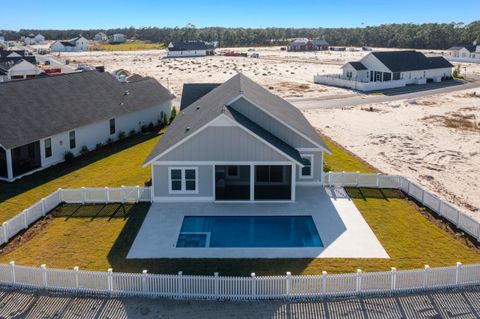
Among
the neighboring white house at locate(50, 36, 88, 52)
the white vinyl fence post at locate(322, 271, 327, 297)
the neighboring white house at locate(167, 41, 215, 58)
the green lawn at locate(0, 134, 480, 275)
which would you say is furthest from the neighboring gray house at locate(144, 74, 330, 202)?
the neighboring white house at locate(50, 36, 88, 52)

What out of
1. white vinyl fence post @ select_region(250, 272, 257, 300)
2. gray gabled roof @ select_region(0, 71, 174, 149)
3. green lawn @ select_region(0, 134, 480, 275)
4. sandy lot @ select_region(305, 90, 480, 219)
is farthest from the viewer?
sandy lot @ select_region(305, 90, 480, 219)

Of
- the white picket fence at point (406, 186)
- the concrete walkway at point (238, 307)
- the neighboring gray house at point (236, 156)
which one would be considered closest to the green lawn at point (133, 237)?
the white picket fence at point (406, 186)

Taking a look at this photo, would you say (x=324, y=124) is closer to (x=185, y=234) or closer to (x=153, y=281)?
(x=185, y=234)

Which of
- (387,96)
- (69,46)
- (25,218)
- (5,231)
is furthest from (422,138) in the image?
(69,46)

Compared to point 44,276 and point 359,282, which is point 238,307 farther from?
point 44,276

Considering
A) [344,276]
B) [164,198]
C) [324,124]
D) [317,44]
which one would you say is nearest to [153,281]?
[344,276]

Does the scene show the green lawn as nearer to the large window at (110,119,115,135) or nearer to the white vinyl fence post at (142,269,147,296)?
the white vinyl fence post at (142,269,147,296)

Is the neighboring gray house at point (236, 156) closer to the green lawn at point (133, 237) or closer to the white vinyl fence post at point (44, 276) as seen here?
the green lawn at point (133, 237)
